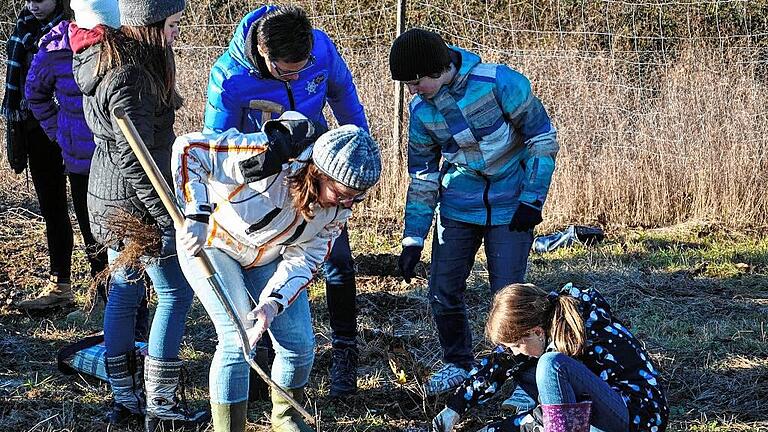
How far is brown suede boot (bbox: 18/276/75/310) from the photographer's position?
5.26 meters

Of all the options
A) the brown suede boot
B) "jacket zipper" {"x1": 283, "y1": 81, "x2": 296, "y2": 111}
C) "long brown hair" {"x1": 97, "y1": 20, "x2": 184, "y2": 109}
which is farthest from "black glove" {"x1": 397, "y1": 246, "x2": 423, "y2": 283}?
the brown suede boot

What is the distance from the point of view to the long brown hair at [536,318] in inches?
128

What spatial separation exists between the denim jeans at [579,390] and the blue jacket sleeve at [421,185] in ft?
3.39

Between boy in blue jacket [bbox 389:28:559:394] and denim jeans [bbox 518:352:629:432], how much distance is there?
0.84 meters

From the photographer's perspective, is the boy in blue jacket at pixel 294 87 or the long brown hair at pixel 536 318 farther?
the boy in blue jacket at pixel 294 87

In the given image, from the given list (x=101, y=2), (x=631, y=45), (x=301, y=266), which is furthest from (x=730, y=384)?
(x=631, y=45)

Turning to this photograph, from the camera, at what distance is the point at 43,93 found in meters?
4.77

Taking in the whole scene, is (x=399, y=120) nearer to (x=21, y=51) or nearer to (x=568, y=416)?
(x=21, y=51)

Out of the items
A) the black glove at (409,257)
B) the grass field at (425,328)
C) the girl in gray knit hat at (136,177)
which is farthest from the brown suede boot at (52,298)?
the black glove at (409,257)

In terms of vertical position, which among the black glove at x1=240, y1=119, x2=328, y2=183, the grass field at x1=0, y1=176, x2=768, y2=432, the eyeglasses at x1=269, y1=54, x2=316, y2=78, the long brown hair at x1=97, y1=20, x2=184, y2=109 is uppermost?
the long brown hair at x1=97, y1=20, x2=184, y2=109

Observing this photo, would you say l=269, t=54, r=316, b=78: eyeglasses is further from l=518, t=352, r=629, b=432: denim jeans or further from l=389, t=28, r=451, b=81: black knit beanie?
l=518, t=352, r=629, b=432: denim jeans

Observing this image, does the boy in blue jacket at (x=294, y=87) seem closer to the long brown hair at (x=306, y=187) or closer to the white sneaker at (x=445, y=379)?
the white sneaker at (x=445, y=379)

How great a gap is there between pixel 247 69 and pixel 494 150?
1059 mm

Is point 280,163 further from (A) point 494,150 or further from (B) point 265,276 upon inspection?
(A) point 494,150
